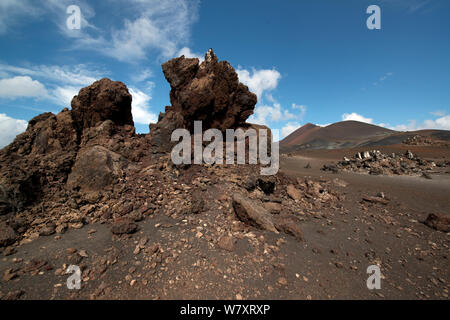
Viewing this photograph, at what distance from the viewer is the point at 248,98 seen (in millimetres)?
8242

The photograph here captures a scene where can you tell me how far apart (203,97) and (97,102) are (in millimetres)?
3828

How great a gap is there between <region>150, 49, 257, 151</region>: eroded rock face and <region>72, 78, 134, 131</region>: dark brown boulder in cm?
150

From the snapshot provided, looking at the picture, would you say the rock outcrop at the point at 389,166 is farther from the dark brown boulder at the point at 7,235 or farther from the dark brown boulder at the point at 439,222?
the dark brown boulder at the point at 7,235

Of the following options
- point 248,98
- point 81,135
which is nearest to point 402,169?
point 248,98

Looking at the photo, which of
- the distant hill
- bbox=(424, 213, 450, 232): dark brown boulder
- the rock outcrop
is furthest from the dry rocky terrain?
the distant hill

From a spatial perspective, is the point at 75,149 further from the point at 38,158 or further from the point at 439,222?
the point at 439,222

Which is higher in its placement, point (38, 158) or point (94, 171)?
point (38, 158)

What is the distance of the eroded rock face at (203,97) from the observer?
7070 millimetres

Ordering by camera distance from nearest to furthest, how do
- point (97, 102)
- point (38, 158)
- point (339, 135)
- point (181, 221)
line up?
point (181, 221)
point (38, 158)
point (97, 102)
point (339, 135)

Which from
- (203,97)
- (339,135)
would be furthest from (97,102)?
(339,135)

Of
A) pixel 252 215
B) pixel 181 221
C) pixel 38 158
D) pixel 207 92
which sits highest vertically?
pixel 207 92

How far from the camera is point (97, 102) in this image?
244 inches
